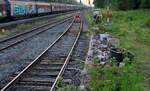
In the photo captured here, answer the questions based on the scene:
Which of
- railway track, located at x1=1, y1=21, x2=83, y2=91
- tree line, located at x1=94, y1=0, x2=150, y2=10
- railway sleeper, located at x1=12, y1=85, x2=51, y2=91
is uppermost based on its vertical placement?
Result: tree line, located at x1=94, y1=0, x2=150, y2=10

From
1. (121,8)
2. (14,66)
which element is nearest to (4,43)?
(14,66)

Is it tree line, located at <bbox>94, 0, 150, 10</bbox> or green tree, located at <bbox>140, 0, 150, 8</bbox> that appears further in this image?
tree line, located at <bbox>94, 0, 150, 10</bbox>

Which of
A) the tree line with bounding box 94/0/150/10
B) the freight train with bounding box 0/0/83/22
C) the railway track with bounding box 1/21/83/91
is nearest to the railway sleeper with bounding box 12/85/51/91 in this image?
the railway track with bounding box 1/21/83/91

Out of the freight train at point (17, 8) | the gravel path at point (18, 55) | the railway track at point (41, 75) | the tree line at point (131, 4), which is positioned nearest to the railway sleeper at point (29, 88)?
the railway track at point (41, 75)

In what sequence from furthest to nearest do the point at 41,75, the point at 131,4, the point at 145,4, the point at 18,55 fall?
the point at 131,4 → the point at 145,4 → the point at 18,55 → the point at 41,75

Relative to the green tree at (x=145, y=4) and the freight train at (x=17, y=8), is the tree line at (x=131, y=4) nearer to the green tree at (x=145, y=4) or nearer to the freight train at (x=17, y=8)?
the green tree at (x=145, y=4)

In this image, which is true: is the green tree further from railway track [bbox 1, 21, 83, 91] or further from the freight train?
railway track [bbox 1, 21, 83, 91]

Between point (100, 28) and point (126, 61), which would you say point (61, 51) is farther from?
point (100, 28)

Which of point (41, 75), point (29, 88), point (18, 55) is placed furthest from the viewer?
point (18, 55)

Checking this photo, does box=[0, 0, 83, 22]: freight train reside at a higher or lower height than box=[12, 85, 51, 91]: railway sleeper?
higher

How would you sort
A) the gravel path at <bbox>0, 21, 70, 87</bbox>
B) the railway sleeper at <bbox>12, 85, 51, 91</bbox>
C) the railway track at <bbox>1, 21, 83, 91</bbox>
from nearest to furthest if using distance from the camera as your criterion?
the railway sleeper at <bbox>12, 85, 51, 91</bbox>, the railway track at <bbox>1, 21, 83, 91</bbox>, the gravel path at <bbox>0, 21, 70, 87</bbox>

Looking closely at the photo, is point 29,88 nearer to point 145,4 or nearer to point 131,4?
point 145,4

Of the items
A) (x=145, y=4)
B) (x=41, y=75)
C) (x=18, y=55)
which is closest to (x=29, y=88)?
(x=41, y=75)

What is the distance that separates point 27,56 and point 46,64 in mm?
2423
